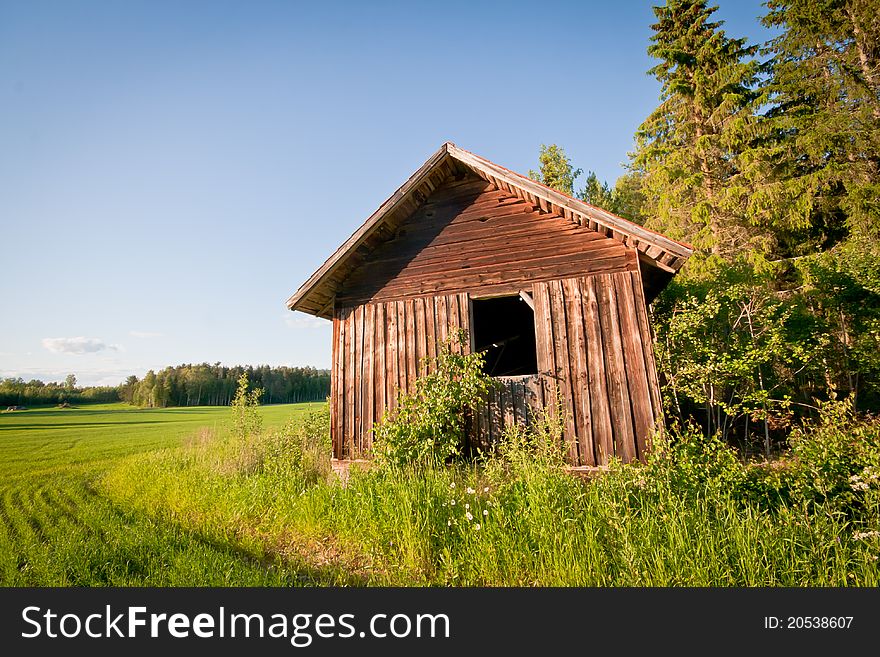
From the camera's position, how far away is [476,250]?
8.22 metres

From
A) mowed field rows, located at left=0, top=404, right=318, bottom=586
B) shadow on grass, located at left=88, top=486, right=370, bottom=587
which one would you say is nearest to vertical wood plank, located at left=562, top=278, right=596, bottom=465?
shadow on grass, located at left=88, top=486, right=370, bottom=587

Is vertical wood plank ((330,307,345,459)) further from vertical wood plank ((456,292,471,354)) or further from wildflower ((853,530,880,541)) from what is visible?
wildflower ((853,530,880,541))

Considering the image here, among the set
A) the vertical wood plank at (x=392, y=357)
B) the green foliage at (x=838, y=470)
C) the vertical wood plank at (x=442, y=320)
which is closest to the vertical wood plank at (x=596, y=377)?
the green foliage at (x=838, y=470)

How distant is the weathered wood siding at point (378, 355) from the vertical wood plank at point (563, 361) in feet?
5.62

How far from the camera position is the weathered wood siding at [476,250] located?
24.8 feet

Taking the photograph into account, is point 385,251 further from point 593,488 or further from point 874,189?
point 874,189

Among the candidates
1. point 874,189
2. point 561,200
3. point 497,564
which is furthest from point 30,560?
point 874,189

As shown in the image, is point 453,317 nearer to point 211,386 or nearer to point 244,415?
point 244,415

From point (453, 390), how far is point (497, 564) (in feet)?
11.6

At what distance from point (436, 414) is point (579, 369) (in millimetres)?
2733

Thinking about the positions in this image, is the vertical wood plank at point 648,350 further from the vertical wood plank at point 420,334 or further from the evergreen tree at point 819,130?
the evergreen tree at point 819,130

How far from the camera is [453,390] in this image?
7.04 m

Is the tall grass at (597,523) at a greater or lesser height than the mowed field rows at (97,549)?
greater

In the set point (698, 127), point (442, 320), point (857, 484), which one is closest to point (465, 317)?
point (442, 320)
